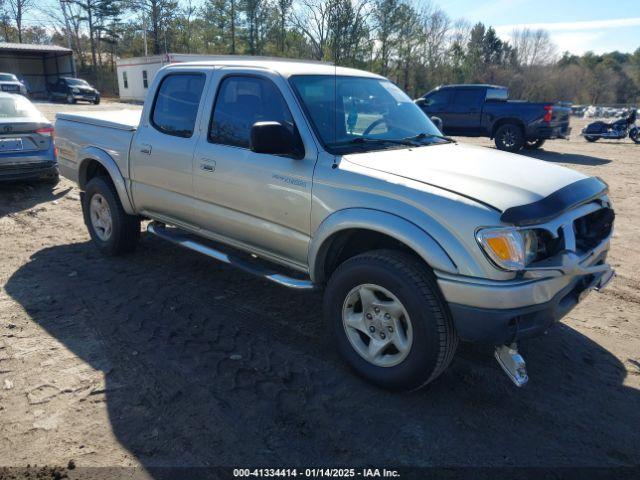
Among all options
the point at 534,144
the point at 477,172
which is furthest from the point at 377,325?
the point at 534,144

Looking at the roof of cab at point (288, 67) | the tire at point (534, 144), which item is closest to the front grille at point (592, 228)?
the roof of cab at point (288, 67)

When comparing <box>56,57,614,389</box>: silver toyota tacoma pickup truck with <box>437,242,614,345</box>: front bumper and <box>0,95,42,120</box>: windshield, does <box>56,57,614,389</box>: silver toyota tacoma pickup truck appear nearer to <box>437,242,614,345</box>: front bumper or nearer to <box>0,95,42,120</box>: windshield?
<box>437,242,614,345</box>: front bumper

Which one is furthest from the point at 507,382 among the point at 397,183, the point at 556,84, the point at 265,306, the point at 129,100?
the point at 556,84

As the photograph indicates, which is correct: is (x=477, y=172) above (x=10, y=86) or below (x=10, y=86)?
above

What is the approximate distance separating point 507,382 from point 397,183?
5.04 feet

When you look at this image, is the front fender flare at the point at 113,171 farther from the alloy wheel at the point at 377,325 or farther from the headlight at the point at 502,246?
the headlight at the point at 502,246

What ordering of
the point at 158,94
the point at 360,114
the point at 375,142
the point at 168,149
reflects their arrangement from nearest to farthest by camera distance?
1. the point at 375,142
2. the point at 360,114
3. the point at 168,149
4. the point at 158,94

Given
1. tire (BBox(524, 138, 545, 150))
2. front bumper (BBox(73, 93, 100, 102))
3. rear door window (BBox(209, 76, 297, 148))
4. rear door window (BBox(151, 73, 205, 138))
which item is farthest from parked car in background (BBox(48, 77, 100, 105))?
rear door window (BBox(209, 76, 297, 148))

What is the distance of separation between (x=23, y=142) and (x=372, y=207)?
7.03 metres

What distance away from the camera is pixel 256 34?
54.7m

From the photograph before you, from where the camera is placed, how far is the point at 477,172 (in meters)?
3.22

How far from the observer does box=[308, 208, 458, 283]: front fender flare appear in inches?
111

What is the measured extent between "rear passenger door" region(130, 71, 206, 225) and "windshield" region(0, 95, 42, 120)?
4.52 meters

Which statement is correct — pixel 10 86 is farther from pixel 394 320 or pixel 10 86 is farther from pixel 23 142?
pixel 394 320
